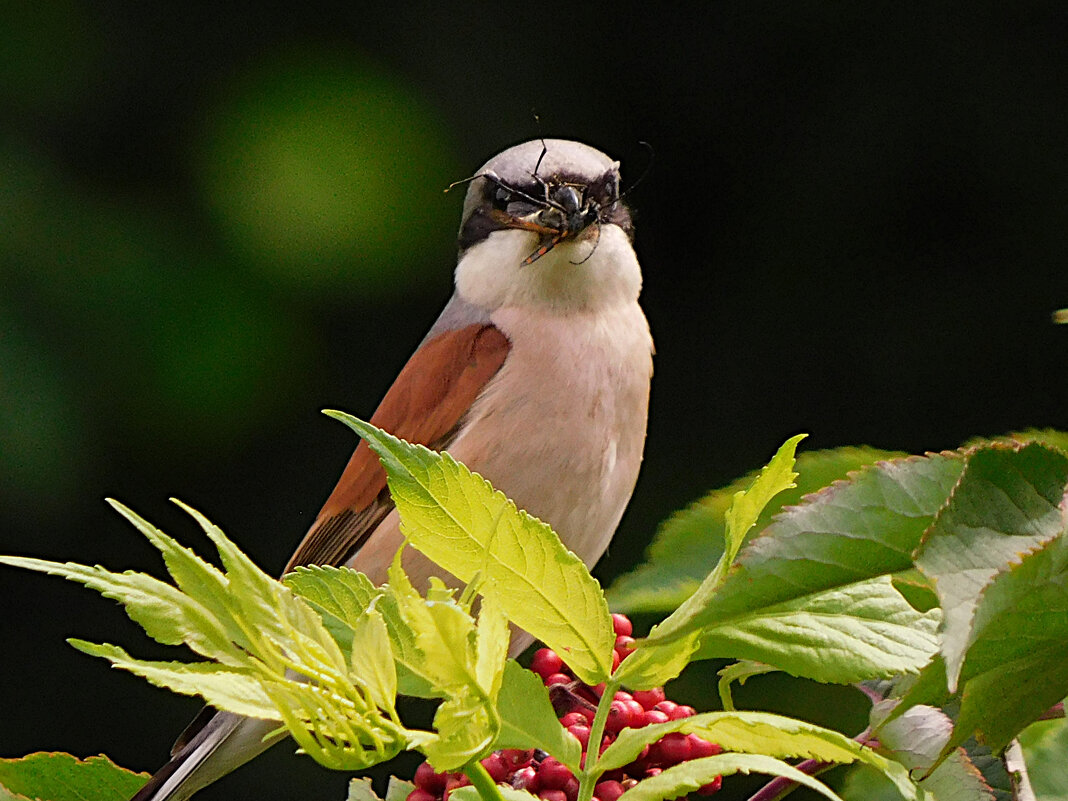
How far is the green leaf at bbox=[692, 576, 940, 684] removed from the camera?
762 mm

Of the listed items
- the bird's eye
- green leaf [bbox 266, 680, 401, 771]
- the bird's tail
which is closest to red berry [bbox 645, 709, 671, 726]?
green leaf [bbox 266, 680, 401, 771]

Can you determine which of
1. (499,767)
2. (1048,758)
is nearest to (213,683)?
(499,767)

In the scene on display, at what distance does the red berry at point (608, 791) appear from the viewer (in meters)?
0.91

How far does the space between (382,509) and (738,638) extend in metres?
1.59

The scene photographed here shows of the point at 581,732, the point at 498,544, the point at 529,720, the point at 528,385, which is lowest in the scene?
→ the point at 528,385

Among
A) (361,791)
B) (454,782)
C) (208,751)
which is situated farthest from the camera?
(208,751)

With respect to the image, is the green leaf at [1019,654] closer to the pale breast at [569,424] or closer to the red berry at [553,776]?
the red berry at [553,776]

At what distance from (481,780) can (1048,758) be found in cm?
62

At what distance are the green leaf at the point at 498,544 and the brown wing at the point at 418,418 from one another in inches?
59.8

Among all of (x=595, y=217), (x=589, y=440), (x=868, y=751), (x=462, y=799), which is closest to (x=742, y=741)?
(x=868, y=751)

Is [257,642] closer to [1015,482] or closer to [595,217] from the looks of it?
[1015,482]

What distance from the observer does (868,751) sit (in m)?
0.70

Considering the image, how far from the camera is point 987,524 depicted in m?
0.68

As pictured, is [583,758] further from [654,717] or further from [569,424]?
[569,424]
